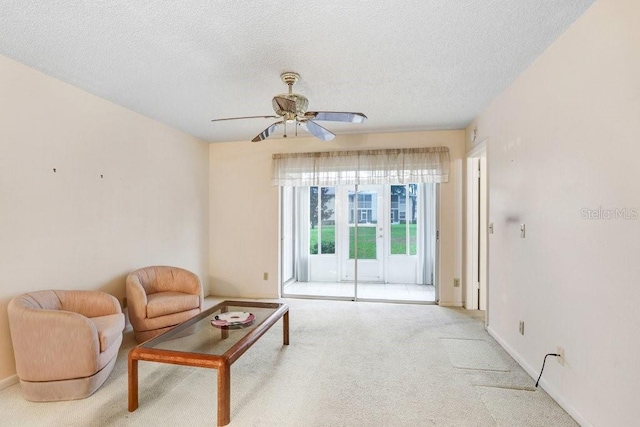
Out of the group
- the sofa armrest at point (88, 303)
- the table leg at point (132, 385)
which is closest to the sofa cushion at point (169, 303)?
the sofa armrest at point (88, 303)

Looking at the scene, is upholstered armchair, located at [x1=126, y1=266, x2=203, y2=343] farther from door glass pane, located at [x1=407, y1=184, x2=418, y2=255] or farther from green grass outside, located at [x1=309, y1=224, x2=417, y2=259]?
door glass pane, located at [x1=407, y1=184, x2=418, y2=255]

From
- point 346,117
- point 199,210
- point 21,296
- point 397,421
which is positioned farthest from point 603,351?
point 199,210

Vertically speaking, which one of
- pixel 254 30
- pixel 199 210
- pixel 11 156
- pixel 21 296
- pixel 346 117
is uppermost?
pixel 254 30

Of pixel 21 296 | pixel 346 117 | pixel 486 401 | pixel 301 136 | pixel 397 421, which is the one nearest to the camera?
pixel 397 421

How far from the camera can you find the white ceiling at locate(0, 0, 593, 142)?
185 cm

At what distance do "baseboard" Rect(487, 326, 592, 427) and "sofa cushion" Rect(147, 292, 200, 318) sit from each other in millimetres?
3137

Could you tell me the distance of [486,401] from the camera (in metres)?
2.20

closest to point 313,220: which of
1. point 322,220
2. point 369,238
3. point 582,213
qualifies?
point 322,220

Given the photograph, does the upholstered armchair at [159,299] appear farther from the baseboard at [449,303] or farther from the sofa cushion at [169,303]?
the baseboard at [449,303]

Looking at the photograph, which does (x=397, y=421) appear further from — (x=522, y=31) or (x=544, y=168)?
(x=522, y=31)

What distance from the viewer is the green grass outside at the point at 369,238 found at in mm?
5887

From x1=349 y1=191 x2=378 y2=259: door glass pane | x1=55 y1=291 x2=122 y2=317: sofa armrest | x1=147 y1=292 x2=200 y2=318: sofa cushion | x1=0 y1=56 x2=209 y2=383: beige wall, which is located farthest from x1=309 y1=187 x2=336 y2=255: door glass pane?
x1=55 y1=291 x2=122 y2=317: sofa armrest

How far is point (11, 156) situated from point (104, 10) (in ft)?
4.84

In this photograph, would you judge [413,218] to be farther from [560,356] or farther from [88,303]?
[88,303]
